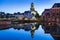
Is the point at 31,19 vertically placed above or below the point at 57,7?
below

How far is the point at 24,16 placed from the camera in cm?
1244

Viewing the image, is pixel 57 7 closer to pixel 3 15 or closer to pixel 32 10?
pixel 32 10

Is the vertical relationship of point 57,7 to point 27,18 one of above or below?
above

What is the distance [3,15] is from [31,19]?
216 centimetres

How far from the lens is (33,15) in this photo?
12.7m

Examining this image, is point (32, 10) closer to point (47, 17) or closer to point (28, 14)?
point (28, 14)

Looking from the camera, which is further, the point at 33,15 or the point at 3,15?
the point at 33,15

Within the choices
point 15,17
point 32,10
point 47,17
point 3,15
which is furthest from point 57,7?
point 3,15

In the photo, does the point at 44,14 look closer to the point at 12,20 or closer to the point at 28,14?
the point at 28,14

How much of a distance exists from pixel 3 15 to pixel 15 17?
922 millimetres

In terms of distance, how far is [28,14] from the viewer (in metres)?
12.7

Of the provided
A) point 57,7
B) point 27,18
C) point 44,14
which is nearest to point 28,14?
point 27,18

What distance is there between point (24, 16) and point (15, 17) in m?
0.67

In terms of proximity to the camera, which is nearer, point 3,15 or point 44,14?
point 3,15
